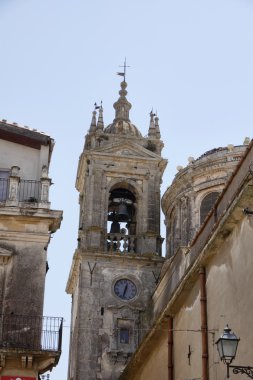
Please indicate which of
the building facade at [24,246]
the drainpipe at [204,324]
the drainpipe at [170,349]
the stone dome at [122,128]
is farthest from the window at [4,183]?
the stone dome at [122,128]

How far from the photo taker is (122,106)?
40750 mm

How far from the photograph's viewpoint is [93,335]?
109 ft

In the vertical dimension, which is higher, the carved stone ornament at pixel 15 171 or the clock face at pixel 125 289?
the carved stone ornament at pixel 15 171

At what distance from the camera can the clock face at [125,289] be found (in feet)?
→ 113

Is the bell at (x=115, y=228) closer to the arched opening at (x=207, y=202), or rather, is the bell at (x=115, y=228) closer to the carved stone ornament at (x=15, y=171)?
the arched opening at (x=207, y=202)

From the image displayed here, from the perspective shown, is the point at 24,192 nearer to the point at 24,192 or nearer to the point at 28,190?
the point at 24,192

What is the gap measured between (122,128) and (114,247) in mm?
6461

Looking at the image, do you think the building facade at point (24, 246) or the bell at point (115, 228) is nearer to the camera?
the building facade at point (24, 246)

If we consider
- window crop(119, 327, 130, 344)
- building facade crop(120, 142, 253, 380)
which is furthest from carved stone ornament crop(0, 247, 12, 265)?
window crop(119, 327, 130, 344)

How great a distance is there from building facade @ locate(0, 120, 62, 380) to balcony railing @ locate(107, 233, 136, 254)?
11.2 meters

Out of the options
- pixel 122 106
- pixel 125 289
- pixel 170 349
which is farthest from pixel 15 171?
pixel 122 106

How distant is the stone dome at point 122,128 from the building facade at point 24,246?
14121mm

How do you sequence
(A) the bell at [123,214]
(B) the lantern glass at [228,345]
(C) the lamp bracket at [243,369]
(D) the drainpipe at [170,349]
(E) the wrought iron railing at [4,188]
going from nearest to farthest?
(B) the lantern glass at [228,345] → (C) the lamp bracket at [243,369] → (D) the drainpipe at [170,349] → (E) the wrought iron railing at [4,188] → (A) the bell at [123,214]

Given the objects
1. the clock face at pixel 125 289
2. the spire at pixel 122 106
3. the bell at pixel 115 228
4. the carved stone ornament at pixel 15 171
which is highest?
the spire at pixel 122 106
